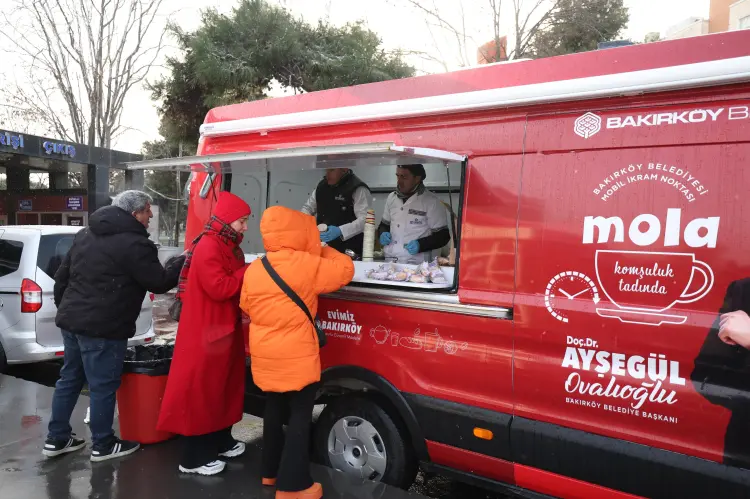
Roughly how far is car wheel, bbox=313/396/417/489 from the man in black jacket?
4.56ft

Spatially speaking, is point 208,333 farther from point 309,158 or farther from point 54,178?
point 54,178

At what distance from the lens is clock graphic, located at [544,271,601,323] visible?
2.56 m

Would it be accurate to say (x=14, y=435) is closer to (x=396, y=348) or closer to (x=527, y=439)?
(x=396, y=348)

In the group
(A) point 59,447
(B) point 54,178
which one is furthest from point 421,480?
(B) point 54,178

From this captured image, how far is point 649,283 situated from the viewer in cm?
241

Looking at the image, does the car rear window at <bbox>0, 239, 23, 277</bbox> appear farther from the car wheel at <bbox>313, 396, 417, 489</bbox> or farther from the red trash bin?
the car wheel at <bbox>313, 396, 417, 489</bbox>

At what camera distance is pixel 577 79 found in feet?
8.58

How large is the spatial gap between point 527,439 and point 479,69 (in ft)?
6.33

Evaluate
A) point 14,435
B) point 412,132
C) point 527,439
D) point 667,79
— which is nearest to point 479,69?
point 412,132

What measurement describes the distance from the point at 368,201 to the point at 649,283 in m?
2.73

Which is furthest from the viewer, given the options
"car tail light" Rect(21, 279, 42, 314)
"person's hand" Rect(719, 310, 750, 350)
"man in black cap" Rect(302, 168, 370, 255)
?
"car tail light" Rect(21, 279, 42, 314)

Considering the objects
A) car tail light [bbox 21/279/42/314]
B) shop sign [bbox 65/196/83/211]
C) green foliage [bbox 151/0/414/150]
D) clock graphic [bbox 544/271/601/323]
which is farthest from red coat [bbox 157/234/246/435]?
shop sign [bbox 65/196/83/211]

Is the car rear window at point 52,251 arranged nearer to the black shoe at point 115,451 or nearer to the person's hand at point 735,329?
the black shoe at point 115,451

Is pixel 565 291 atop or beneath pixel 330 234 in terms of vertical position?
beneath
